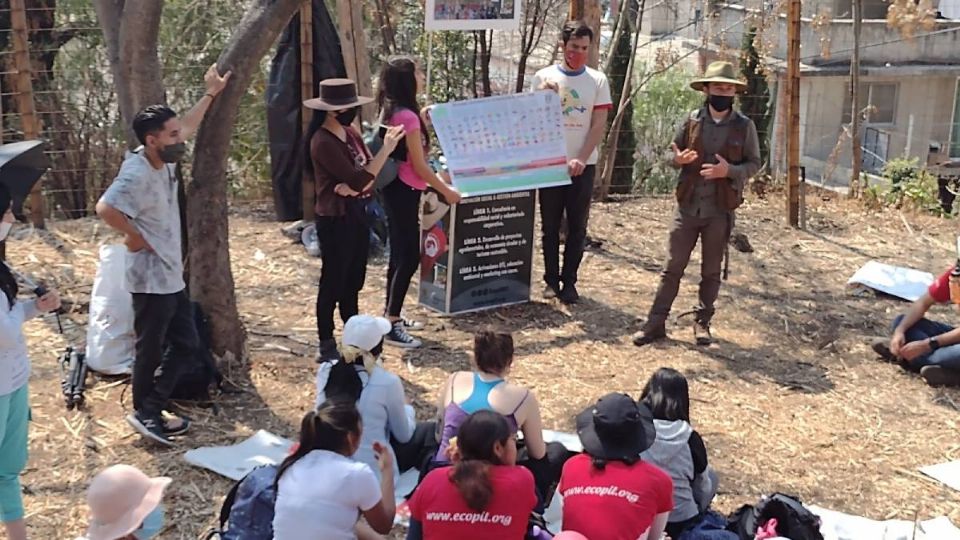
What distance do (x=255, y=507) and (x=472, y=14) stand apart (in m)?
4.40

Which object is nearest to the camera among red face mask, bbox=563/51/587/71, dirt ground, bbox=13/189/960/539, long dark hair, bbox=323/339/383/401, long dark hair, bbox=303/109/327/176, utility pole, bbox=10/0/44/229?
long dark hair, bbox=323/339/383/401

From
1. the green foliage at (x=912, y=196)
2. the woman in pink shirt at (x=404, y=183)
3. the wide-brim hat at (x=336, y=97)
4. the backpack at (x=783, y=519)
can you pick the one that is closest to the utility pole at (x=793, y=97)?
the green foliage at (x=912, y=196)

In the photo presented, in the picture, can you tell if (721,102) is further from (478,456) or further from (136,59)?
(478,456)

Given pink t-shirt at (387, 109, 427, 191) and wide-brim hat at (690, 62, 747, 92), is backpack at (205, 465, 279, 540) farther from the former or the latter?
wide-brim hat at (690, 62, 747, 92)

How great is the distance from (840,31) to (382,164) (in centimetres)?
2155

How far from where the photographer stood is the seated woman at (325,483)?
3.24 metres

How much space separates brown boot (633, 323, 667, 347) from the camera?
638 centimetres

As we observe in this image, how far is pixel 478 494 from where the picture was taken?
324 centimetres

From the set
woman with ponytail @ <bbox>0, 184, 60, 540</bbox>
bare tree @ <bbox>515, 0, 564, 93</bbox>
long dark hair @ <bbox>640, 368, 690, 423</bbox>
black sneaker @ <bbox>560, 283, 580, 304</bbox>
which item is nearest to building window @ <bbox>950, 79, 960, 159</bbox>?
bare tree @ <bbox>515, 0, 564, 93</bbox>

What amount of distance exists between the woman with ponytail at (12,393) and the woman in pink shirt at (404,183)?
254 cm

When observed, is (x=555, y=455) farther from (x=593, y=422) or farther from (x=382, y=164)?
(x=382, y=164)

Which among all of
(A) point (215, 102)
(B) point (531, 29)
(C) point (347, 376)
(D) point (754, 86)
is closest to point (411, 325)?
(A) point (215, 102)

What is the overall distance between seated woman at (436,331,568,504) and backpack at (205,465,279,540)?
0.73 m

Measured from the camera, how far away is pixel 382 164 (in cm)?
549
